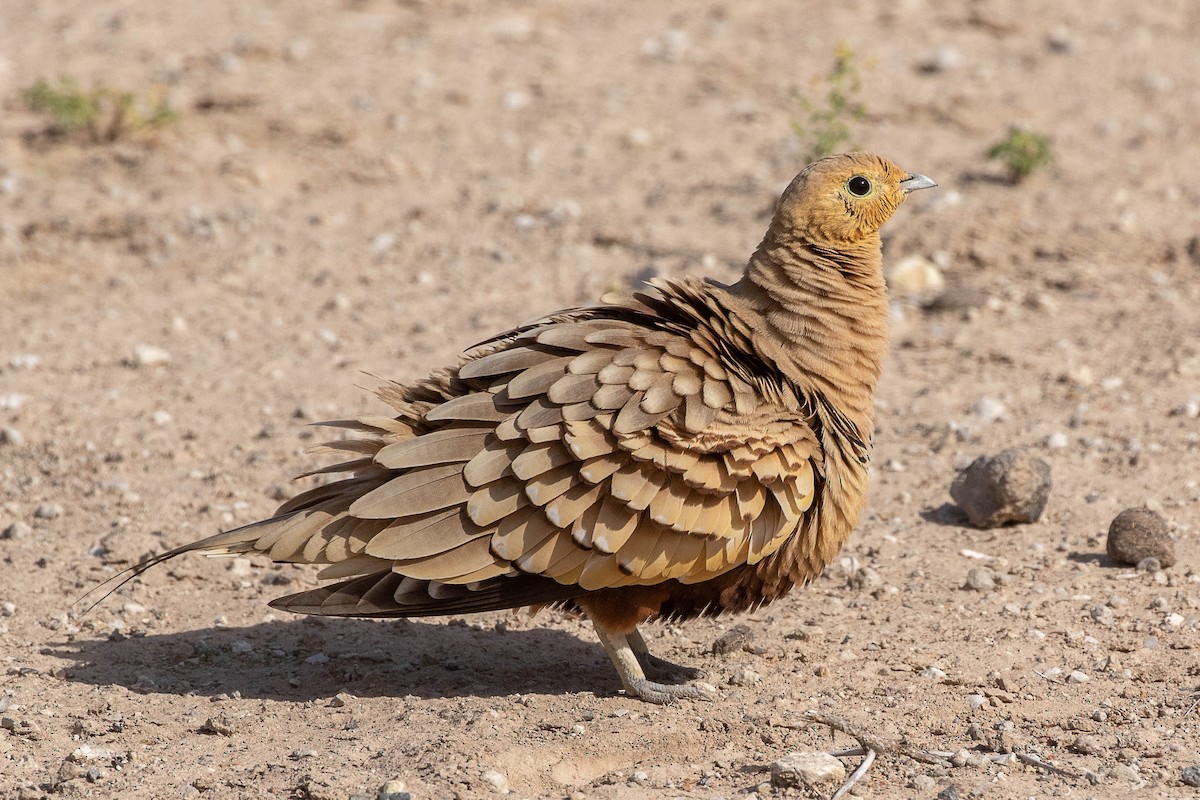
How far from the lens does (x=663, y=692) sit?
491cm

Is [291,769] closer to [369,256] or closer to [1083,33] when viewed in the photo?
[369,256]

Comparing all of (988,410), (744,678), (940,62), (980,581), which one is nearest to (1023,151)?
(940,62)

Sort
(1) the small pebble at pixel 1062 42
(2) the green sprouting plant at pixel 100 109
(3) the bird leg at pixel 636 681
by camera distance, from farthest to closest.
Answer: (1) the small pebble at pixel 1062 42, (2) the green sprouting plant at pixel 100 109, (3) the bird leg at pixel 636 681

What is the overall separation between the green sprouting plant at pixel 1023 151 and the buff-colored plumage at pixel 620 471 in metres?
4.74

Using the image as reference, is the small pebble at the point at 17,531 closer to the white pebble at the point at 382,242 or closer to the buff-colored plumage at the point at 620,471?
the buff-colored plumage at the point at 620,471

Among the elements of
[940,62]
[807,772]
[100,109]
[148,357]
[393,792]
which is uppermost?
[940,62]

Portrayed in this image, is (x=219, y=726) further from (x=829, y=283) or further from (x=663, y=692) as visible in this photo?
(x=829, y=283)

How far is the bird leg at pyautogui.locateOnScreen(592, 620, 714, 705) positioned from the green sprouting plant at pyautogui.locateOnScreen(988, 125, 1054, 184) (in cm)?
565

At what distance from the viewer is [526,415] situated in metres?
4.62

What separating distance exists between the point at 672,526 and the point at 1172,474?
10.2 feet

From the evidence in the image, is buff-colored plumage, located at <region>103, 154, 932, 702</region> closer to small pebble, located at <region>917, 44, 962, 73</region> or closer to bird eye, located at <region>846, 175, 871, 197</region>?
bird eye, located at <region>846, 175, 871, 197</region>

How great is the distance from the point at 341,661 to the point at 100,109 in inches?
265

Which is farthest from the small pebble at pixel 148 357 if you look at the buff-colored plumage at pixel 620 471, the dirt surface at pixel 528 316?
the buff-colored plumage at pixel 620 471

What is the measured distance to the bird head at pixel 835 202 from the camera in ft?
16.9
